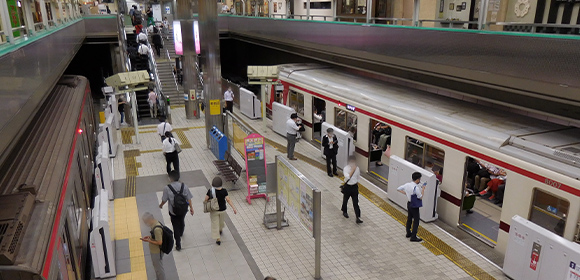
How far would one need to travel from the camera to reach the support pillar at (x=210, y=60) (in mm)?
13250

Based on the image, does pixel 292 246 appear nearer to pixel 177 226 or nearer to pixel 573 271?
pixel 177 226

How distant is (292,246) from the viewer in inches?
320

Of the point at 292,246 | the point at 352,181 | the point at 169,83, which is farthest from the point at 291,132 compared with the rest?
the point at 169,83

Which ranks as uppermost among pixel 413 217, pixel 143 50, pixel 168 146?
pixel 143 50

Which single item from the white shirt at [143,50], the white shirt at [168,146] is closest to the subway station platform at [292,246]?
the white shirt at [168,146]

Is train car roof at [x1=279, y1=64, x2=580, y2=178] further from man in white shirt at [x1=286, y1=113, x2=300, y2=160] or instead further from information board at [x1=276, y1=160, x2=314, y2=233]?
information board at [x1=276, y1=160, x2=314, y2=233]

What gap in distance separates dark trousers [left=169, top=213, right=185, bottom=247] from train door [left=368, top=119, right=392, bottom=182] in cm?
534

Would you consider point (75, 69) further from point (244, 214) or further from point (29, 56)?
point (29, 56)

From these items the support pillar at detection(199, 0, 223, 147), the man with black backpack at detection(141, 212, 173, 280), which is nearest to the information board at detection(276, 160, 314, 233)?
the man with black backpack at detection(141, 212, 173, 280)

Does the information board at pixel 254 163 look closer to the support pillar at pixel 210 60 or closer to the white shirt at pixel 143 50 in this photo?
the support pillar at pixel 210 60

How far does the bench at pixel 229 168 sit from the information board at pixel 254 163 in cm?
60

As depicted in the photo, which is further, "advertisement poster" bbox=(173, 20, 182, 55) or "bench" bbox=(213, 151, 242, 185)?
"advertisement poster" bbox=(173, 20, 182, 55)

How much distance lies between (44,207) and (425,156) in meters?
7.27

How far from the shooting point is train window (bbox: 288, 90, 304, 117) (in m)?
14.9
